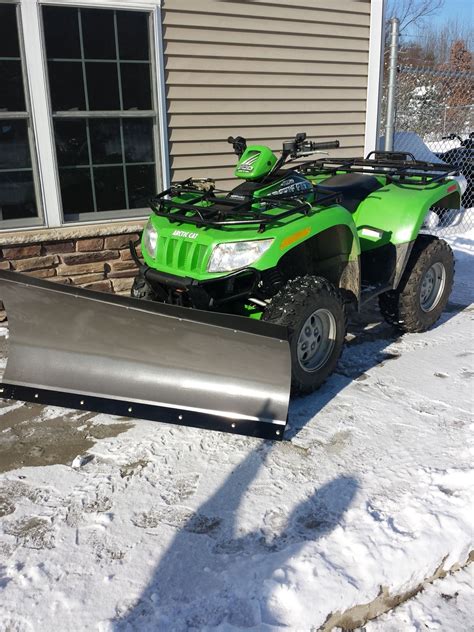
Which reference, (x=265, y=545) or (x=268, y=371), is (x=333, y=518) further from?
(x=268, y=371)

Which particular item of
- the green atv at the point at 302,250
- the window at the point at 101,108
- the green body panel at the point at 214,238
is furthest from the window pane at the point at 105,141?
the green body panel at the point at 214,238

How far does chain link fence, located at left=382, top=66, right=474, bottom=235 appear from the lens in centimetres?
901

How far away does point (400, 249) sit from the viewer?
450 cm

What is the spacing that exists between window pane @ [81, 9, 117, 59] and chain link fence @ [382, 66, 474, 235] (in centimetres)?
328

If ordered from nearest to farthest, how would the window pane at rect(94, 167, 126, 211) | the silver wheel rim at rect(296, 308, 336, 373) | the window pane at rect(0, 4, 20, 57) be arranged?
the silver wheel rim at rect(296, 308, 336, 373)
the window pane at rect(0, 4, 20, 57)
the window pane at rect(94, 167, 126, 211)

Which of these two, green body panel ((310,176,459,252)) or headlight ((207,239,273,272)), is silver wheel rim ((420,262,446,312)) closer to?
green body panel ((310,176,459,252))

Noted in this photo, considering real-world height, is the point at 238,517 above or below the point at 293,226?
below

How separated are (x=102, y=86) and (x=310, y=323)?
10.5 feet

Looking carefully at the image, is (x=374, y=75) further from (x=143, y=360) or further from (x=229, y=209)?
(x=143, y=360)

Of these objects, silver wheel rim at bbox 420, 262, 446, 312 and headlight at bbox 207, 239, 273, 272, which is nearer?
headlight at bbox 207, 239, 273, 272

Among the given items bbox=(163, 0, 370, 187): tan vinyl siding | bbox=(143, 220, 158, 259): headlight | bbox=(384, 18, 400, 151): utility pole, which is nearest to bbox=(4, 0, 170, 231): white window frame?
bbox=(163, 0, 370, 187): tan vinyl siding

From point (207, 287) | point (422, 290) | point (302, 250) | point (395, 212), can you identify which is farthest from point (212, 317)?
point (422, 290)

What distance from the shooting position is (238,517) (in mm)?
2629

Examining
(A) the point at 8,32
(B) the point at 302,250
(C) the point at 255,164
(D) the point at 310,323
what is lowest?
(D) the point at 310,323
